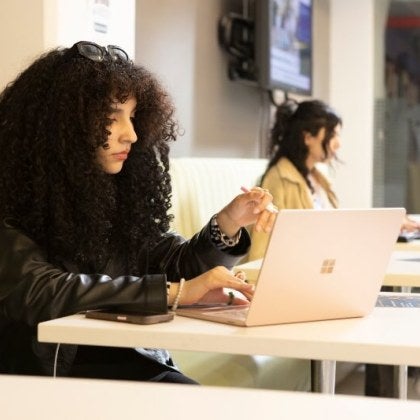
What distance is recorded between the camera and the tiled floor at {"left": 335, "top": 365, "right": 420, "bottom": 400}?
172 inches

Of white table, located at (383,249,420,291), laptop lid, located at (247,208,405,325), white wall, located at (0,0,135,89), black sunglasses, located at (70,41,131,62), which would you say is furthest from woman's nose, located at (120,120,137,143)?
white table, located at (383,249,420,291)

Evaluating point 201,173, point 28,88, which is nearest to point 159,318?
point 28,88

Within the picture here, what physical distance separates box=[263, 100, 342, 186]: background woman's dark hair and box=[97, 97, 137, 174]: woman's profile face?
2.40 metres

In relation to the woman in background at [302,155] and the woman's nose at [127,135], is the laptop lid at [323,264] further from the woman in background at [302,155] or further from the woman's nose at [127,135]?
the woman in background at [302,155]

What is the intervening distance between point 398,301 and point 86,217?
0.69 meters

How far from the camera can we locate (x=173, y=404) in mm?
956

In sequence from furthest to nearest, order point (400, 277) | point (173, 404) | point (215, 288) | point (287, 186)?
point (287, 186)
point (400, 277)
point (215, 288)
point (173, 404)

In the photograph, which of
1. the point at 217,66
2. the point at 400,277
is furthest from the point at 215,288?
the point at 217,66

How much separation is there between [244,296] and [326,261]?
0.92 ft

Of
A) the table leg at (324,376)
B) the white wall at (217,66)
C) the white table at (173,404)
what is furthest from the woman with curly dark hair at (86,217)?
the white table at (173,404)

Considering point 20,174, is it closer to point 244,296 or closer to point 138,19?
point 244,296

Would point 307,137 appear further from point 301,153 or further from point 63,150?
point 63,150

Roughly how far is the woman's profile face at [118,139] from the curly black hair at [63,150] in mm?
17

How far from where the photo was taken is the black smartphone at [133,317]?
177 centimetres
